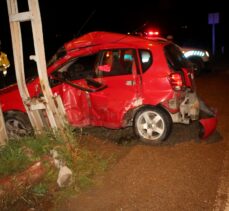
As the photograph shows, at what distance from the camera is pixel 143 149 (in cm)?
626

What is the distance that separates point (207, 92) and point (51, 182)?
6.88m

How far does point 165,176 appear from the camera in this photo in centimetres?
518

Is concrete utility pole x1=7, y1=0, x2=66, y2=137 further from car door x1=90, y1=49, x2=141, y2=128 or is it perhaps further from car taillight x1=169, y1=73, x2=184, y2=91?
car taillight x1=169, y1=73, x2=184, y2=91

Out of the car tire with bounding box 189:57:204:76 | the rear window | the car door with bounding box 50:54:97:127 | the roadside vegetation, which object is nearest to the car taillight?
the rear window

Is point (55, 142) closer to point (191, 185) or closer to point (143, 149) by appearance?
point (143, 149)

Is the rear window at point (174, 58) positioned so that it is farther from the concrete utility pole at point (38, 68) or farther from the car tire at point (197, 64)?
the car tire at point (197, 64)

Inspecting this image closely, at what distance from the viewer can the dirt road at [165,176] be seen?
A: 449 cm

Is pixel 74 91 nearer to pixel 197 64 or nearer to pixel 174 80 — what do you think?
pixel 174 80

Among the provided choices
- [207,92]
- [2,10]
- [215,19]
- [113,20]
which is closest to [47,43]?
[2,10]

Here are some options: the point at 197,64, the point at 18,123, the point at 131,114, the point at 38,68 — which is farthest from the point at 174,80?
the point at 197,64

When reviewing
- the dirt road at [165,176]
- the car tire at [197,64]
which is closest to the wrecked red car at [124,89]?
the dirt road at [165,176]

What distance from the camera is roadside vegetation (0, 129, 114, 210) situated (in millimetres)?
4699

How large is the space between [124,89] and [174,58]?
41.2 inches

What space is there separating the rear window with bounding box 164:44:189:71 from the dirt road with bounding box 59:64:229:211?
1315 millimetres
